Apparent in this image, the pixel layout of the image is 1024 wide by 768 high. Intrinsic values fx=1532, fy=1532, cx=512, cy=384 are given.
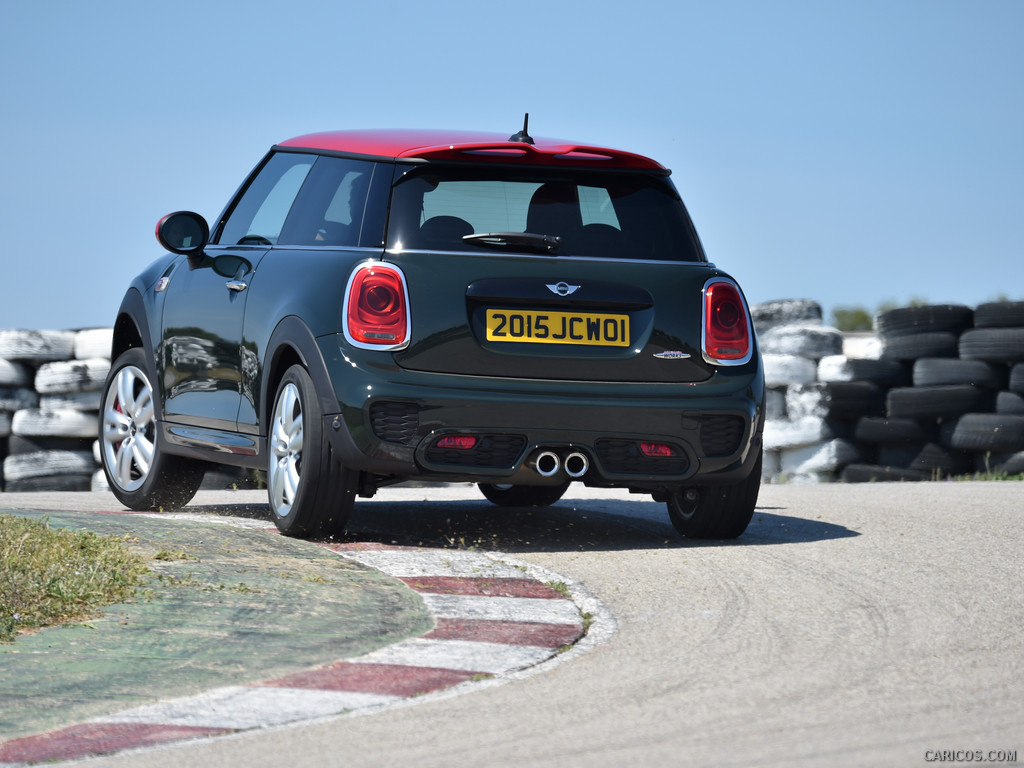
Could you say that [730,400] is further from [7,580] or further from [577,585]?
[7,580]

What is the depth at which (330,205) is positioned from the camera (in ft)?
21.9

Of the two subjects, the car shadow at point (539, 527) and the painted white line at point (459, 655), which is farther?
the car shadow at point (539, 527)

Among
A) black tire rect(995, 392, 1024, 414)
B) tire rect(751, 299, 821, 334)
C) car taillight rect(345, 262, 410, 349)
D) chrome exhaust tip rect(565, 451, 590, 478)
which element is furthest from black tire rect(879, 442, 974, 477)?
car taillight rect(345, 262, 410, 349)

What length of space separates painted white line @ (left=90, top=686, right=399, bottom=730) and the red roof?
2.96 meters

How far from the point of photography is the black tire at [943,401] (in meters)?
11.5

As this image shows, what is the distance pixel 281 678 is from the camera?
164 inches

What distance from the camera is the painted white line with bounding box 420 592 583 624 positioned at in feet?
16.4

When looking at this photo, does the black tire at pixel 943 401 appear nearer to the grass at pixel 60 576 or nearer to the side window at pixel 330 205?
the side window at pixel 330 205

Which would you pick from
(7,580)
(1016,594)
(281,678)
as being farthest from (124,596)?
(1016,594)

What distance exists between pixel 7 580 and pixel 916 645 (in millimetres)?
2981

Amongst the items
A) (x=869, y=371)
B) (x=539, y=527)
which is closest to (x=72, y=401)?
(x=539, y=527)

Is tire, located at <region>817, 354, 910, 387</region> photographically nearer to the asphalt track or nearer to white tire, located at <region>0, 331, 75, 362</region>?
the asphalt track

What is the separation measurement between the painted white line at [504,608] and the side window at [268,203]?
2.34 m

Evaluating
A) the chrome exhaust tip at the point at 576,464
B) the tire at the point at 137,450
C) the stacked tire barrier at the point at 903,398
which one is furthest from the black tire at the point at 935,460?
the chrome exhaust tip at the point at 576,464
